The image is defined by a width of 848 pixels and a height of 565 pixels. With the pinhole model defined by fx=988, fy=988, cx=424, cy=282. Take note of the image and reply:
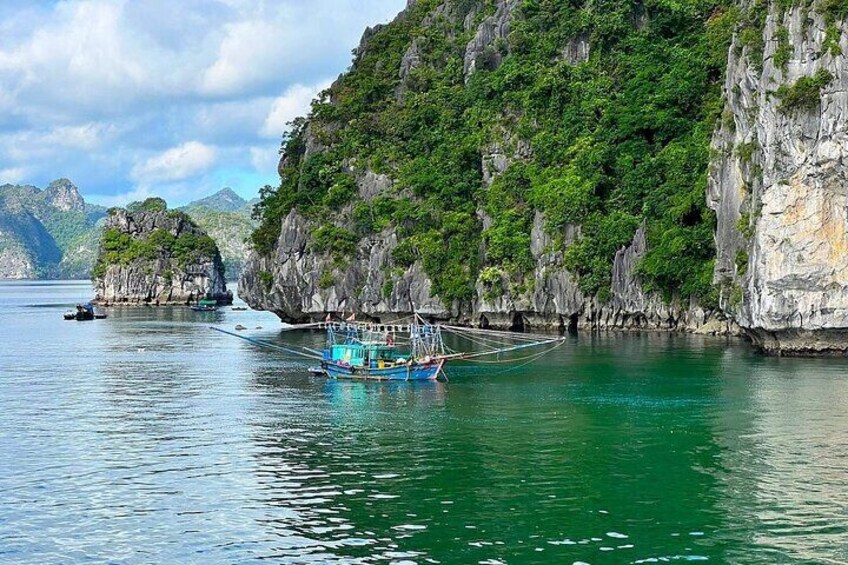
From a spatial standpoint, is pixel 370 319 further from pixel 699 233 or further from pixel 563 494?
pixel 563 494

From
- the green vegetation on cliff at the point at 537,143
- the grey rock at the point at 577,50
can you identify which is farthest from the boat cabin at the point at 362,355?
the grey rock at the point at 577,50

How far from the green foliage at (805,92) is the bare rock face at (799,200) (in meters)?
0.06

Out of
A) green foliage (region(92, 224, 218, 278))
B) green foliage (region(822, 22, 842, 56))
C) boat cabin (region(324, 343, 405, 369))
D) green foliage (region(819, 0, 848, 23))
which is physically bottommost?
boat cabin (region(324, 343, 405, 369))

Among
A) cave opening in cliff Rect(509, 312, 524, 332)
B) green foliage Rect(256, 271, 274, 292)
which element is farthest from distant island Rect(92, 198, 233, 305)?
cave opening in cliff Rect(509, 312, 524, 332)

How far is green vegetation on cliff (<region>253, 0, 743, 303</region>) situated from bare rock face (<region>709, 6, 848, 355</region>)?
14.4m

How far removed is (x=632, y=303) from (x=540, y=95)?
853 inches

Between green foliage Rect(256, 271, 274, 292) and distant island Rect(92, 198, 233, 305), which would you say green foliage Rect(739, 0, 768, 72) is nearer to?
green foliage Rect(256, 271, 274, 292)

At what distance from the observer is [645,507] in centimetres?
2459

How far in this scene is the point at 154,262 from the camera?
158500 mm

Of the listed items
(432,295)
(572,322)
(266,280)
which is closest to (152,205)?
(266,280)

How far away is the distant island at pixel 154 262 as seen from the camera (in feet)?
517

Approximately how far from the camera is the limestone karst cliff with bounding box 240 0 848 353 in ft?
175

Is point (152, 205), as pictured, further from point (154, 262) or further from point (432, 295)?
point (432, 295)

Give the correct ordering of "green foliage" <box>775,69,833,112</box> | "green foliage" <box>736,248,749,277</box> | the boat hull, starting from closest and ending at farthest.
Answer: the boat hull, "green foliage" <box>775,69,833,112</box>, "green foliage" <box>736,248,749,277</box>
